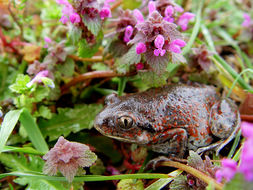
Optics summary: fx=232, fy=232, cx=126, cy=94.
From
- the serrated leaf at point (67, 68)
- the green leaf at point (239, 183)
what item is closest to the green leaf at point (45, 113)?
the serrated leaf at point (67, 68)

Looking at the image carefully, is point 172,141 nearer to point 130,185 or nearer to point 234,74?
point 130,185

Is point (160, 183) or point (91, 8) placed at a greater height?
point (91, 8)

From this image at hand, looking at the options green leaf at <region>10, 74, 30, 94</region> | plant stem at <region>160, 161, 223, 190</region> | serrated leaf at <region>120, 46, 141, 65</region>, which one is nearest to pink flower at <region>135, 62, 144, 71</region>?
serrated leaf at <region>120, 46, 141, 65</region>

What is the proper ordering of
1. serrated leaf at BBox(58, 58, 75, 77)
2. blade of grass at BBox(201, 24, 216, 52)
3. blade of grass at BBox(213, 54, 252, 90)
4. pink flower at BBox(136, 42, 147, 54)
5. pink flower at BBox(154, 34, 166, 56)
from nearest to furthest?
pink flower at BBox(154, 34, 166, 56), pink flower at BBox(136, 42, 147, 54), serrated leaf at BBox(58, 58, 75, 77), blade of grass at BBox(213, 54, 252, 90), blade of grass at BBox(201, 24, 216, 52)

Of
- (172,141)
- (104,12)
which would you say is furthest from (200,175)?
(104,12)

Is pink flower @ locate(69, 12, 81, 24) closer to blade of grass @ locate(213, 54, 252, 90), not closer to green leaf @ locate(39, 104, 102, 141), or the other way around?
green leaf @ locate(39, 104, 102, 141)

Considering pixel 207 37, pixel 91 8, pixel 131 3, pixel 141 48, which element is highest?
pixel 91 8

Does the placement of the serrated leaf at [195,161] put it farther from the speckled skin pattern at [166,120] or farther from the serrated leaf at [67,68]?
the serrated leaf at [67,68]
